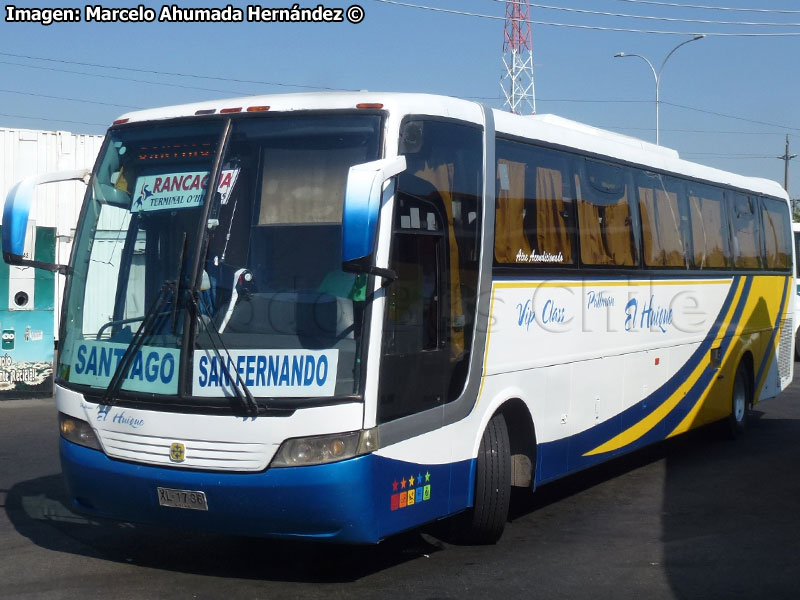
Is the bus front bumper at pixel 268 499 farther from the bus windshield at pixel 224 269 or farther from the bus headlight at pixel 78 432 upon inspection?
the bus windshield at pixel 224 269

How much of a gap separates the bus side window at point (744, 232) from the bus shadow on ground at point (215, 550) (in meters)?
7.08

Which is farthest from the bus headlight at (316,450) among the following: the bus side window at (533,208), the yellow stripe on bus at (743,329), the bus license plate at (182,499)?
the yellow stripe on bus at (743,329)

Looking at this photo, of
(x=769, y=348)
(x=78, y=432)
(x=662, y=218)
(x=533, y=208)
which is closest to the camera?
(x=78, y=432)

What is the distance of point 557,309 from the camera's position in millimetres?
8852

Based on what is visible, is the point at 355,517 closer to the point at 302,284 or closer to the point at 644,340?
the point at 302,284

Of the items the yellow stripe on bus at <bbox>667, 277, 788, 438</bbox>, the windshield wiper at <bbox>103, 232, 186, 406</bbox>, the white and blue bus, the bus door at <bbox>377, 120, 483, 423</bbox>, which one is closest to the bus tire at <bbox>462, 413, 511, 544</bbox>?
the white and blue bus

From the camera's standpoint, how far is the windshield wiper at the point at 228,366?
619cm

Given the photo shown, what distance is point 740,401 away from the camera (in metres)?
13.8

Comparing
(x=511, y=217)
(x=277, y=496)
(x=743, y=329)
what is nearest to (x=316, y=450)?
(x=277, y=496)

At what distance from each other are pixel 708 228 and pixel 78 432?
8.17 meters

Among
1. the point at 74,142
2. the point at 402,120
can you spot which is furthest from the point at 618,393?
the point at 74,142

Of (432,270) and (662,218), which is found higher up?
(662,218)

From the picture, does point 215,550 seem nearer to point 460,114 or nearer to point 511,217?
point 511,217

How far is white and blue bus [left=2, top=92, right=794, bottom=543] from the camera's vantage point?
623 cm
